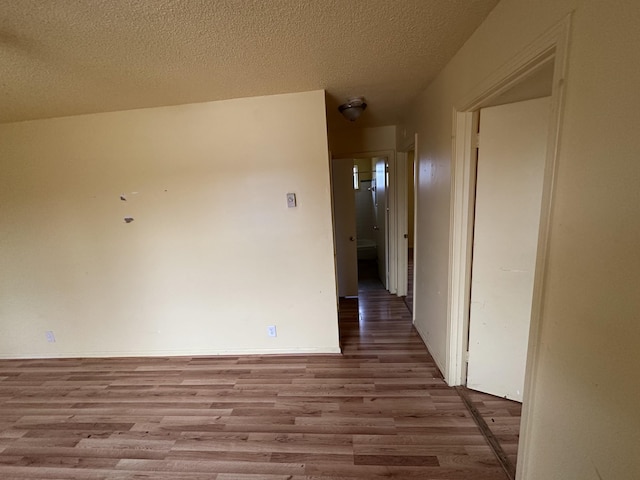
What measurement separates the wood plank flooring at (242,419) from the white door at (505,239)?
1.40 feet

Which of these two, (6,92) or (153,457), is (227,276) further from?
(6,92)

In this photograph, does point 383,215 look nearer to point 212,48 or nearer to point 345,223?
point 345,223

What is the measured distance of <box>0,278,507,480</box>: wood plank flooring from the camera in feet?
4.83

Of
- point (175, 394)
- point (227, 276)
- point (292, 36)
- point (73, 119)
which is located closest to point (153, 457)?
point (175, 394)

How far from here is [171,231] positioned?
240 cm

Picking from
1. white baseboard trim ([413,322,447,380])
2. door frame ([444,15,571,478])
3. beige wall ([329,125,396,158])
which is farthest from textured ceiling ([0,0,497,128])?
white baseboard trim ([413,322,447,380])

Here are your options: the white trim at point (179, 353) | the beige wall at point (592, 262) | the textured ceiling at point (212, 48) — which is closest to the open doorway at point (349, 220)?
the white trim at point (179, 353)

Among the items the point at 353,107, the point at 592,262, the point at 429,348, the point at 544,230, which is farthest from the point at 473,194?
the point at 429,348

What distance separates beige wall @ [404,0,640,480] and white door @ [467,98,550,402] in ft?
1.92

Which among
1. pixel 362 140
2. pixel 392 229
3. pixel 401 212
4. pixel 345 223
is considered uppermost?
pixel 362 140

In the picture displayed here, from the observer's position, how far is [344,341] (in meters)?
2.71

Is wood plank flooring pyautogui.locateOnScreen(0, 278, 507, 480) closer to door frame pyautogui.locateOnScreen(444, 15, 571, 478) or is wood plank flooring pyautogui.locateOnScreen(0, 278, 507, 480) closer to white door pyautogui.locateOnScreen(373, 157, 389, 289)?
door frame pyautogui.locateOnScreen(444, 15, 571, 478)

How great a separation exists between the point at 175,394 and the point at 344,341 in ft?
5.24

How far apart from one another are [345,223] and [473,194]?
2096mm
